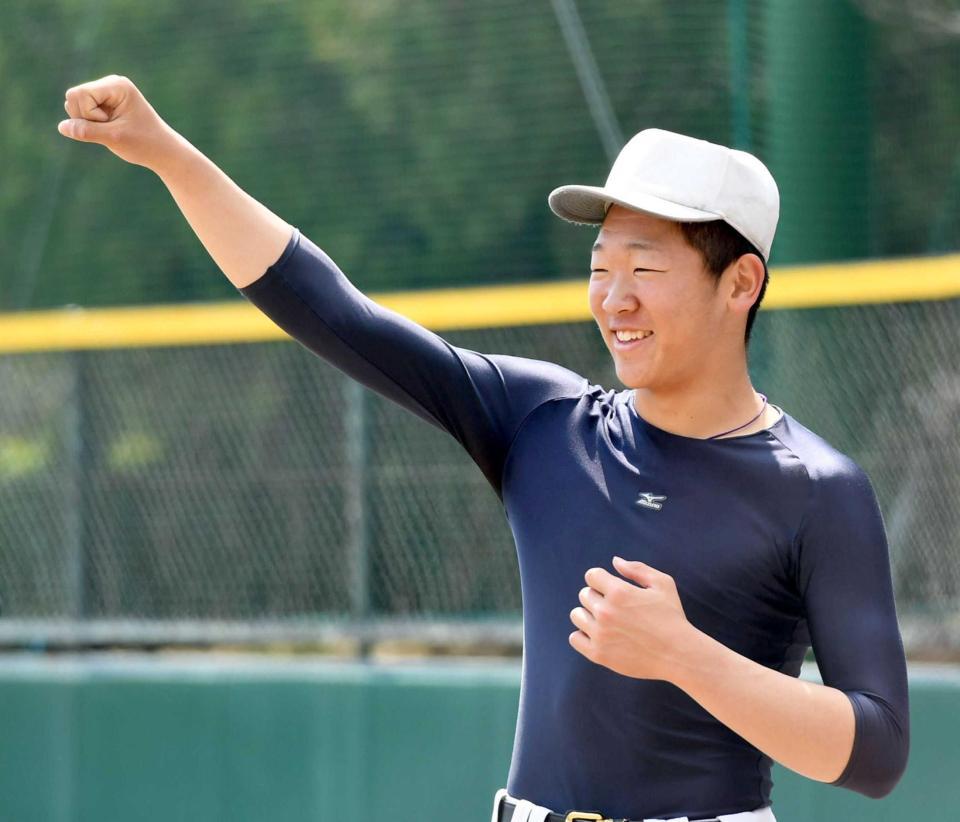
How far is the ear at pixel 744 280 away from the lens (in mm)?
2746

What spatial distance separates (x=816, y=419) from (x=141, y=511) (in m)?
2.80

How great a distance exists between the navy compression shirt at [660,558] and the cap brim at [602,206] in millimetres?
304

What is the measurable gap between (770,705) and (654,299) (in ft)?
2.25

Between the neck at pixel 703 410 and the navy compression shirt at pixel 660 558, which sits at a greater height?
the neck at pixel 703 410

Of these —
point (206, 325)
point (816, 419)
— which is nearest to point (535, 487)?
point (816, 419)

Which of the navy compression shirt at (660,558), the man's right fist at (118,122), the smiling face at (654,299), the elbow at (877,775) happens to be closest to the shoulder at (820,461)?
the navy compression shirt at (660,558)

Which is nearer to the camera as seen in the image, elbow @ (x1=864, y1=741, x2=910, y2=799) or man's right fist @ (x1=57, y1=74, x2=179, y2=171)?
elbow @ (x1=864, y1=741, x2=910, y2=799)

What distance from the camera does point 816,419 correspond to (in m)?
5.56

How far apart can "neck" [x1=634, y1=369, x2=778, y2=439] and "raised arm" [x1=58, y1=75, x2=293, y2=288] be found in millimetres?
659

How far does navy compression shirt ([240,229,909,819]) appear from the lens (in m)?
2.49

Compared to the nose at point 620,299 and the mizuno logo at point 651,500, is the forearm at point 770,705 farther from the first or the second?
the nose at point 620,299

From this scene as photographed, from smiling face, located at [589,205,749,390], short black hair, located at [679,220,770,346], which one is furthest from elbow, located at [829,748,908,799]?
short black hair, located at [679,220,770,346]

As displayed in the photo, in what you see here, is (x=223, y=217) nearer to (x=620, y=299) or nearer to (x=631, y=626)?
(x=620, y=299)

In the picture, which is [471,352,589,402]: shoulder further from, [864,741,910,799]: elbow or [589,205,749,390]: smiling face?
[864,741,910,799]: elbow
